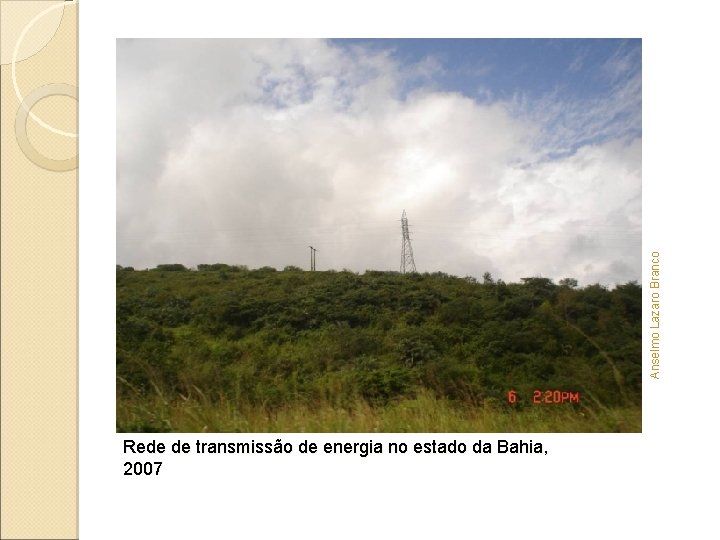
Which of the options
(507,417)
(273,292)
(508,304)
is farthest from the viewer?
(273,292)

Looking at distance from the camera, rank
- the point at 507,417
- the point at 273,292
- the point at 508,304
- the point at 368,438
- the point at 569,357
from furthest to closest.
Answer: the point at 273,292 < the point at 508,304 < the point at 569,357 < the point at 507,417 < the point at 368,438

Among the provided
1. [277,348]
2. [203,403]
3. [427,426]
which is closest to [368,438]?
[427,426]

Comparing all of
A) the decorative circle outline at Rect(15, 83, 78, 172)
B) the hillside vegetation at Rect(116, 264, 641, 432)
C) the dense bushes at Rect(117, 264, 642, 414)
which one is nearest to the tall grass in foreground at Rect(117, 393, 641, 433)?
the hillside vegetation at Rect(116, 264, 641, 432)

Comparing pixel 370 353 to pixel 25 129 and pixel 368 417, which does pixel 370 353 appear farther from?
pixel 25 129

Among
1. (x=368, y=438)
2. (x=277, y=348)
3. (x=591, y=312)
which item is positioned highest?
(x=591, y=312)

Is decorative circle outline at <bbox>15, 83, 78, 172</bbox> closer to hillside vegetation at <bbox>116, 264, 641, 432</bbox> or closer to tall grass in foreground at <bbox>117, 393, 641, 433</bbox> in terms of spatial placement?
hillside vegetation at <bbox>116, 264, 641, 432</bbox>
